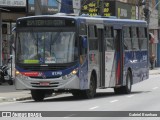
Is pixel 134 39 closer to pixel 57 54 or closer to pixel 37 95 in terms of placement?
pixel 37 95

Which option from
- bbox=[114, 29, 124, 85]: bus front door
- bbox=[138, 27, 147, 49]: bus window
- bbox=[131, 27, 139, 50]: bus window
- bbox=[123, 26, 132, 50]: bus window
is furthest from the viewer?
bbox=[138, 27, 147, 49]: bus window

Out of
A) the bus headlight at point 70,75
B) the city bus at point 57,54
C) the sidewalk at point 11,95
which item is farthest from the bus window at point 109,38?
the sidewalk at point 11,95

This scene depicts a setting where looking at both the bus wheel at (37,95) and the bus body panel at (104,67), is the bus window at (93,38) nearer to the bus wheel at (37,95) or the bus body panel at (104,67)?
the bus body panel at (104,67)

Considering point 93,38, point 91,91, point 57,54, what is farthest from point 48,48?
point 91,91

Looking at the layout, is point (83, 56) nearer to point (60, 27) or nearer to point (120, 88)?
point (60, 27)

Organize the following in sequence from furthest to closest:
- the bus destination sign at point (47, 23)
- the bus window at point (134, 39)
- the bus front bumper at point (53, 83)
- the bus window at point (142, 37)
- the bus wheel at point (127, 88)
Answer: the bus window at point (142, 37), the bus window at point (134, 39), the bus wheel at point (127, 88), the bus destination sign at point (47, 23), the bus front bumper at point (53, 83)

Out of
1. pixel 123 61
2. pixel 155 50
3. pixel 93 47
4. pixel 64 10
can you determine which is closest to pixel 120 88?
pixel 123 61

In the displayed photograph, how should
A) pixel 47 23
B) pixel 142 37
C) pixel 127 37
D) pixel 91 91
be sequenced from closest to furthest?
pixel 47 23
pixel 91 91
pixel 127 37
pixel 142 37

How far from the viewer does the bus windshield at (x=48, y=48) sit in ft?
73.9

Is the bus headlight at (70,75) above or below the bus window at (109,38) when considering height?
below

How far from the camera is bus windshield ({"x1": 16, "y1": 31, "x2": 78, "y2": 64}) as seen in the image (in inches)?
886

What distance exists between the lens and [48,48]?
Result: 22.6 meters

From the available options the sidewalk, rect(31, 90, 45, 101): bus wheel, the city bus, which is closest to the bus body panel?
the city bus

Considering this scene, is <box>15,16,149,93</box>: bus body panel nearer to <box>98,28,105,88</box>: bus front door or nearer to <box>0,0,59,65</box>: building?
<box>98,28,105,88</box>: bus front door
